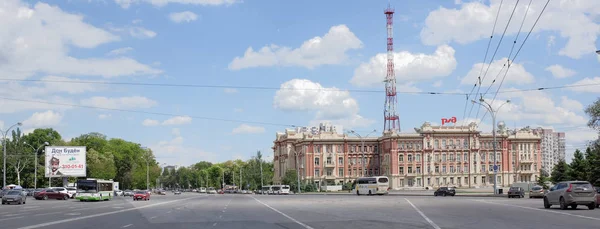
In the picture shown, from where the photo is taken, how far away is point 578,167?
80000mm

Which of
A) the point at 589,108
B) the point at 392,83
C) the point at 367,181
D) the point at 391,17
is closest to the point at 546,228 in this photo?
the point at 589,108

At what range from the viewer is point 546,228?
21188mm

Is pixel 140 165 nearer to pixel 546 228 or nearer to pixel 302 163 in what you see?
pixel 302 163

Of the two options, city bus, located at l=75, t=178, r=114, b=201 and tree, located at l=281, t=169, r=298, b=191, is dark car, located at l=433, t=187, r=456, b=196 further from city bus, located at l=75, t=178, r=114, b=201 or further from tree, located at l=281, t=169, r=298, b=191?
tree, located at l=281, t=169, r=298, b=191

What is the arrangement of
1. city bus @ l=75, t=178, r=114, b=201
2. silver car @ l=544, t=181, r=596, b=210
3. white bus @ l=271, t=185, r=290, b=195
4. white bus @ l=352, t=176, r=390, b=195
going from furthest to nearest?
white bus @ l=271, t=185, r=290, b=195 → white bus @ l=352, t=176, r=390, b=195 → city bus @ l=75, t=178, r=114, b=201 → silver car @ l=544, t=181, r=596, b=210

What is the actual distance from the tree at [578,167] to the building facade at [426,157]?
200 feet

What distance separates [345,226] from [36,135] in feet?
413

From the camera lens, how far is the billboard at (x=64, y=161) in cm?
9081

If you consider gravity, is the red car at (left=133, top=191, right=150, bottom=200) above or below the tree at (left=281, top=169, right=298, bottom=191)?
above

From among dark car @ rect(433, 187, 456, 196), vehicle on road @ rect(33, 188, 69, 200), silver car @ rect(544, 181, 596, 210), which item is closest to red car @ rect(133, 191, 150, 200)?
vehicle on road @ rect(33, 188, 69, 200)

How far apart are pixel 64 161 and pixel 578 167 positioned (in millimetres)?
68967

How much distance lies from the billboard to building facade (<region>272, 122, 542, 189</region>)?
191 feet

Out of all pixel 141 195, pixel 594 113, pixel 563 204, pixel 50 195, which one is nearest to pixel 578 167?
pixel 594 113

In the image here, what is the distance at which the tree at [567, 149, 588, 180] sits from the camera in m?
77.2
